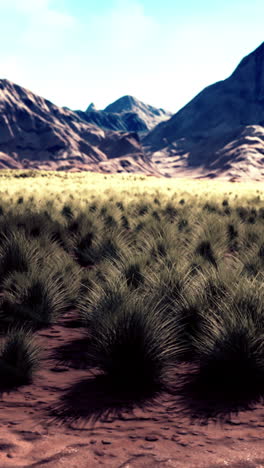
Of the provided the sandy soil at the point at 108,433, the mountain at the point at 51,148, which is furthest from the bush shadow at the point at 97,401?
the mountain at the point at 51,148

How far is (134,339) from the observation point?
157 inches

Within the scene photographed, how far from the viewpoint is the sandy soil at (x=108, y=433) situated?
115 inches

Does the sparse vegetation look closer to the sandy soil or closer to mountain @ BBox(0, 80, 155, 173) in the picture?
the sandy soil

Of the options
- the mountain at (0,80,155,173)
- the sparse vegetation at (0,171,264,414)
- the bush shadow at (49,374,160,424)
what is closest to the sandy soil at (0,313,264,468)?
the bush shadow at (49,374,160,424)

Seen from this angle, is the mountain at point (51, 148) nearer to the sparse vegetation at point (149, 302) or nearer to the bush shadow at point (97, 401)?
the sparse vegetation at point (149, 302)

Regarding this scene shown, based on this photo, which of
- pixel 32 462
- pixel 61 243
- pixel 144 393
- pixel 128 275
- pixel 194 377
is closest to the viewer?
pixel 32 462

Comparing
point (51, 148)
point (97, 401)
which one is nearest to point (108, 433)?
point (97, 401)

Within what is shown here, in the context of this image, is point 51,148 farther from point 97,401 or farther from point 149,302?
point 97,401

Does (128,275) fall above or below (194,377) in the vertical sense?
above

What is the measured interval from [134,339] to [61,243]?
6.14 metres

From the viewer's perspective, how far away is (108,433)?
3234 millimetres

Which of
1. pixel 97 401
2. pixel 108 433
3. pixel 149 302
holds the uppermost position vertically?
pixel 149 302

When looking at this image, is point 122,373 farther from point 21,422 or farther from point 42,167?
point 42,167

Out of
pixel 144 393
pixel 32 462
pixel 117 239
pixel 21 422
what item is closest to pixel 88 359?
pixel 144 393
